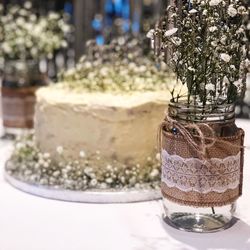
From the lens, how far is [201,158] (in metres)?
1.38

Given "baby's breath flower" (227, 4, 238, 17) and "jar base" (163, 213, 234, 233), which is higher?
"baby's breath flower" (227, 4, 238, 17)

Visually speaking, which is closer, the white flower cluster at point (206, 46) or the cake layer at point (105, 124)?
the white flower cluster at point (206, 46)

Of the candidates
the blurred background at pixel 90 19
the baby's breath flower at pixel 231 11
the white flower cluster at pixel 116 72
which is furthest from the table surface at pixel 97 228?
the blurred background at pixel 90 19

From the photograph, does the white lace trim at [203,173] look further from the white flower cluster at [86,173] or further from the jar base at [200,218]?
the white flower cluster at [86,173]

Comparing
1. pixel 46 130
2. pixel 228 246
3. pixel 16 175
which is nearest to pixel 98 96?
pixel 46 130

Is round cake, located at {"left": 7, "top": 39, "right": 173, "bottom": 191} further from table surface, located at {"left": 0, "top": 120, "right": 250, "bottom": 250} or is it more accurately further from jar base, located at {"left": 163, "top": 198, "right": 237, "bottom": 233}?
jar base, located at {"left": 163, "top": 198, "right": 237, "bottom": 233}

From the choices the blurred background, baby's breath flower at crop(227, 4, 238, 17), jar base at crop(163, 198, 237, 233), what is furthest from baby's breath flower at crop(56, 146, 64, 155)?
the blurred background

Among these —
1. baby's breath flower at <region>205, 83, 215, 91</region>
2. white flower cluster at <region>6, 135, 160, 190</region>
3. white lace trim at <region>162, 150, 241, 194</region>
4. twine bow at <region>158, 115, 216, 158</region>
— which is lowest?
white flower cluster at <region>6, 135, 160, 190</region>

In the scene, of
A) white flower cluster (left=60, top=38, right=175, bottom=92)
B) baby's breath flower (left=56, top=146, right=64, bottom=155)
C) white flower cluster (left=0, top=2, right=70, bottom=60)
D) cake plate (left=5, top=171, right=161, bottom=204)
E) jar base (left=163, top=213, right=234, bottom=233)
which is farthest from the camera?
white flower cluster (left=0, top=2, right=70, bottom=60)

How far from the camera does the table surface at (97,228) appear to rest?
1360mm

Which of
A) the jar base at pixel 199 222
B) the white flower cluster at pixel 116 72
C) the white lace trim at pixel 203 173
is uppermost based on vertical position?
the white flower cluster at pixel 116 72

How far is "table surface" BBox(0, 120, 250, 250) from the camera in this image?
136cm

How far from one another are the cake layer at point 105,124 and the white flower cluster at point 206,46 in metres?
0.39

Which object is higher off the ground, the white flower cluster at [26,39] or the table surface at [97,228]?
the white flower cluster at [26,39]
